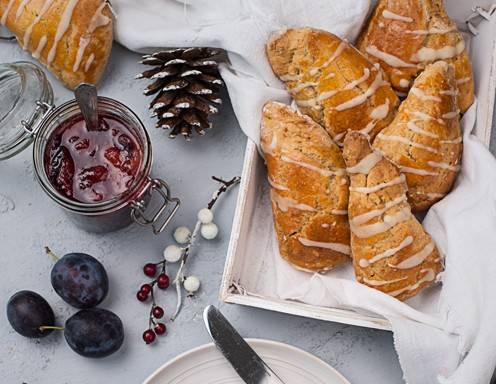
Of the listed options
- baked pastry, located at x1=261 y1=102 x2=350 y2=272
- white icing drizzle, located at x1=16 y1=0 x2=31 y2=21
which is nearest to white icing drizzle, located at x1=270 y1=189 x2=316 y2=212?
baked pastry, located at x1=261 y1=102 x2=350 y2=272

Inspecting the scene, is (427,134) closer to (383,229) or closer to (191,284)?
(383,229)

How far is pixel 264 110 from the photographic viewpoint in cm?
105

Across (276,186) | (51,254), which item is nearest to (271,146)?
(276,186)

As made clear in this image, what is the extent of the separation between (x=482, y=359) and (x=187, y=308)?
0.41 meters

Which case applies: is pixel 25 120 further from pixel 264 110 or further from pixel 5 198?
pixel 264 110

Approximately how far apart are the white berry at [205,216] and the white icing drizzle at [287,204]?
0.43 ft

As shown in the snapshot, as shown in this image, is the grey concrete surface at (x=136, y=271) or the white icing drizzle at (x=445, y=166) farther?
the grey concrete surface at (x=136, y=271)

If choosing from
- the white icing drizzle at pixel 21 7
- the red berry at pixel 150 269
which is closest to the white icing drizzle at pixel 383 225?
the red berry at pixel 150 269

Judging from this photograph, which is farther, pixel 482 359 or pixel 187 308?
pixel 187 308

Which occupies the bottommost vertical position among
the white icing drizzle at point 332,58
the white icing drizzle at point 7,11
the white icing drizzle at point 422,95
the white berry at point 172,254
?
the white berry at point 172,254

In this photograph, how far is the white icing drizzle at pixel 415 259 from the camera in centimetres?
99

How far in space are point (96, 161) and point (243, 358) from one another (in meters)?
0.32

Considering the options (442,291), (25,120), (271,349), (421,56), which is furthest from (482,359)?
(25,120)

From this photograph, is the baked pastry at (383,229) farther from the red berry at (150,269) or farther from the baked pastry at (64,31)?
the baked pastry at (64,31)
